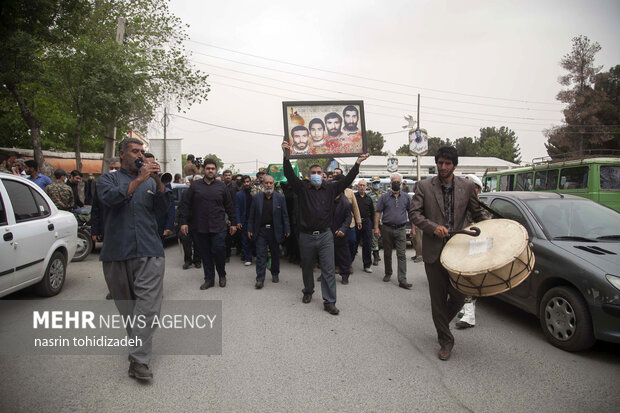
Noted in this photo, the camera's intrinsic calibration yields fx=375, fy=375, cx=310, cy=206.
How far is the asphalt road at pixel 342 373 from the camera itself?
2943mm

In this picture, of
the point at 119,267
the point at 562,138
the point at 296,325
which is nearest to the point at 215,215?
the point at 296,325

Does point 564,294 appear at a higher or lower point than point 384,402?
higher

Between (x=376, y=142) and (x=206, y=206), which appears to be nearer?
(x=206, y=206)

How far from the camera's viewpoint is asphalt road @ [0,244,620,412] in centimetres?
294

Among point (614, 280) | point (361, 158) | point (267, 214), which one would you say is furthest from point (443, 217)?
point (267, 214)

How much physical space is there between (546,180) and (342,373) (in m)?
12.4

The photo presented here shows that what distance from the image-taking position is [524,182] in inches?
556

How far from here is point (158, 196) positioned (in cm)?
359

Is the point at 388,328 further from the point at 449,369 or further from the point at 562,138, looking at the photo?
the point at 562,138

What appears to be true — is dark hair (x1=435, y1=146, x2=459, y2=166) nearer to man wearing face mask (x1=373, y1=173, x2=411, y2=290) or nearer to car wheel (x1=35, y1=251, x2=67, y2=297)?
man wearing face mask (x1=373, y1=173, x2=411, y2=290)

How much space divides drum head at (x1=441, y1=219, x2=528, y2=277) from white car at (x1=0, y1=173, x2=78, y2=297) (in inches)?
200

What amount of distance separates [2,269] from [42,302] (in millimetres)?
1241

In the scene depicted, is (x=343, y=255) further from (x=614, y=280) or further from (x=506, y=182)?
(x=506, y=182)

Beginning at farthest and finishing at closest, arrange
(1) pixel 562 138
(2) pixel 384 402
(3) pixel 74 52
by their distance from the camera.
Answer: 1. (1) pixel 562 138
2. (3) pixel 74 52
3. (2) pixel 384 402
